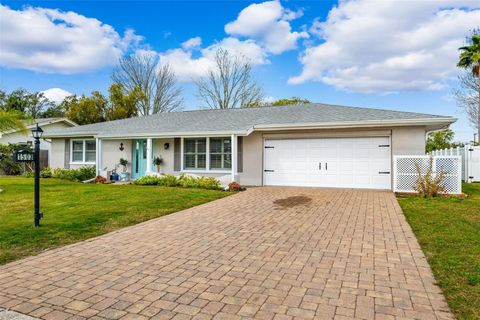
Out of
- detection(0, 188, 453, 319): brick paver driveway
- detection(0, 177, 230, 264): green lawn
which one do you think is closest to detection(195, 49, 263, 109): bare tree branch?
detection(0, 177, 230, 264): green lawn

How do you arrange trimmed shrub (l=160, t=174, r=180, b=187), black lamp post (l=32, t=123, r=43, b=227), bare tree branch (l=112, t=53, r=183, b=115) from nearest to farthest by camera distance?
black lamp post (l=32, t=123, r=43, b=227) → trimmed shrub (l=160, t=174, r=180, b=187) → bare tree branch (l=112, t=53, r=183, b=115)

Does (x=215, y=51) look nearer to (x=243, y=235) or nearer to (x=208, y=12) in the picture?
(x=208, y=12)

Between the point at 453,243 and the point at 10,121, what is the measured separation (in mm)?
13553

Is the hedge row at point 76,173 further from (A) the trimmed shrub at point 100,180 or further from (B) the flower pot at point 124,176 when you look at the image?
(B) the flower pot at point 124,176

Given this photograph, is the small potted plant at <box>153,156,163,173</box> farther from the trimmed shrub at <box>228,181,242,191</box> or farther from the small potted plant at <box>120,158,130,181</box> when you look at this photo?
the trimmed shrub at <box>228,181,242,191</box>

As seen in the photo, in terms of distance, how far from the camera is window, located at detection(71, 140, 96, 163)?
17.3 m

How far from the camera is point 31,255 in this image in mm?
4570

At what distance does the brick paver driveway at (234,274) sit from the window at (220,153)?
7.55 meters

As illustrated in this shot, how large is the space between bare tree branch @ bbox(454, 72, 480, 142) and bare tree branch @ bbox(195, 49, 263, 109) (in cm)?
1669

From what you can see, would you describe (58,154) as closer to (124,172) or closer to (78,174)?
(78,174)

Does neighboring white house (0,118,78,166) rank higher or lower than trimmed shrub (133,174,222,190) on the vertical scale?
higher

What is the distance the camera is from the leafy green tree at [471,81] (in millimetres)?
20531

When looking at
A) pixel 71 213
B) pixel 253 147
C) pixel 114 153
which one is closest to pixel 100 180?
pixel 114 153

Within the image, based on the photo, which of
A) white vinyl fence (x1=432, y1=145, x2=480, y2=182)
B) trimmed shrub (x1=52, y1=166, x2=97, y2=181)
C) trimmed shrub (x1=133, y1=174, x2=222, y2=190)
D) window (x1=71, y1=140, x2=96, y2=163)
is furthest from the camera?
window (x1=71, y1=140, x2=96, y2=163)
